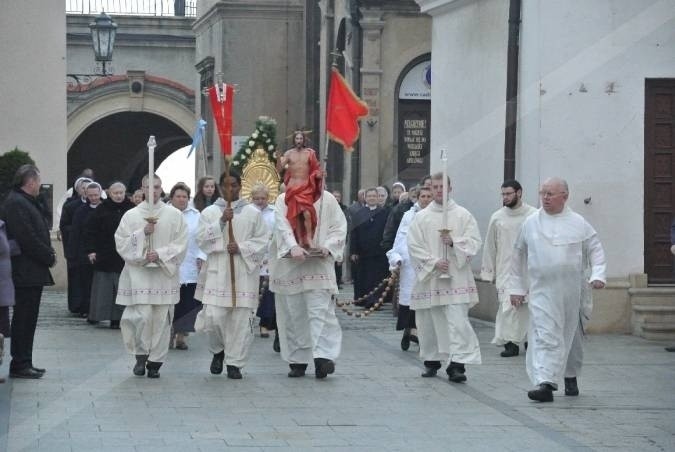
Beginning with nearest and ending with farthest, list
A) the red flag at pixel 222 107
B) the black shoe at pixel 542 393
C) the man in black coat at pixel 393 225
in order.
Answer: the black shoe at pixel 542 393 < the red flag at pixel 222 107 < the man in black coat at pixel 393 225

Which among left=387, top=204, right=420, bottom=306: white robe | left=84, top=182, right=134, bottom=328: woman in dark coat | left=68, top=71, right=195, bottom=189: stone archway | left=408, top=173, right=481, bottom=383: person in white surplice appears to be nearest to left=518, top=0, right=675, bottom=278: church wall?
left=387, top=204, right=420, bottom=306: white robe

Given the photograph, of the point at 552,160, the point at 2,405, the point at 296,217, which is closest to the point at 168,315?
the point at 296,217

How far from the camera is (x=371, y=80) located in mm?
28781

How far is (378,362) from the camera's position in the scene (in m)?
15.0

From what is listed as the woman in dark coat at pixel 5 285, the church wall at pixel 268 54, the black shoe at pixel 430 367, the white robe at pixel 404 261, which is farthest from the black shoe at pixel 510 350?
the church wall at pixel 268 54

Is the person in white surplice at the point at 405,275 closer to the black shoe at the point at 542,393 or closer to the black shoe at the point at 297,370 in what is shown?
the black shoe at the point at 297,370

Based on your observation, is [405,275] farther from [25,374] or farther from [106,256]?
[25,374]

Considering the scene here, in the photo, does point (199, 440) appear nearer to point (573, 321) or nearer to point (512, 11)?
point (573, 321)

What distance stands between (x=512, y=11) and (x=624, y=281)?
3308mm

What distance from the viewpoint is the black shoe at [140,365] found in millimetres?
13742

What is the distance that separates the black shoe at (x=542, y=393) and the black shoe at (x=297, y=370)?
2.31 m

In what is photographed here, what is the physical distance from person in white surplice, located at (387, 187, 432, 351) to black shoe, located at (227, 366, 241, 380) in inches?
111

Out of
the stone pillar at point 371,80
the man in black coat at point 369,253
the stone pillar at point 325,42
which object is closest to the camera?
the man in black coat at point 369,253

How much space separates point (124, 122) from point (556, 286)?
34.3 m
